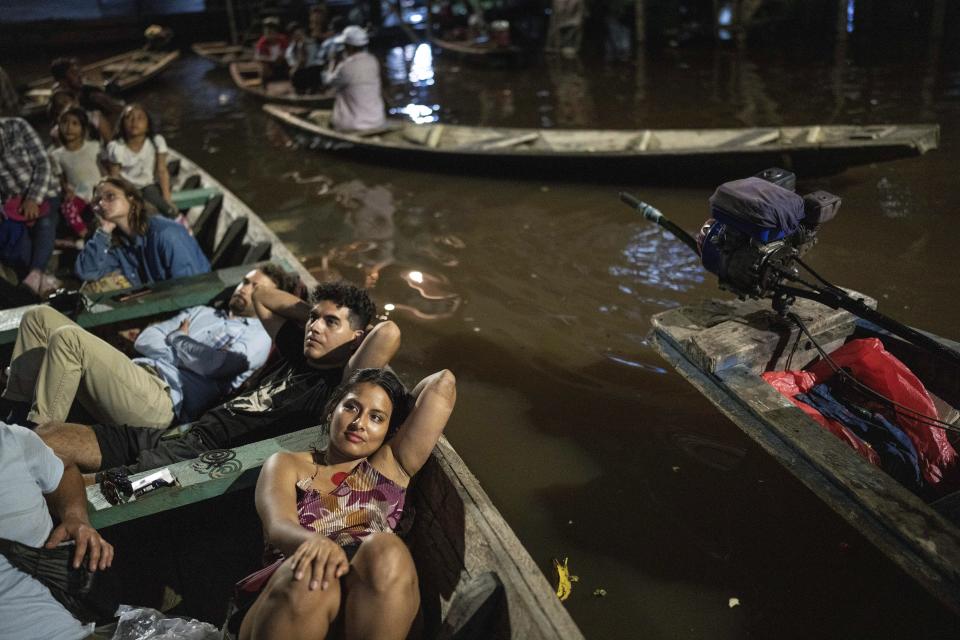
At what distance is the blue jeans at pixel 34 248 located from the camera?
5.22 metres

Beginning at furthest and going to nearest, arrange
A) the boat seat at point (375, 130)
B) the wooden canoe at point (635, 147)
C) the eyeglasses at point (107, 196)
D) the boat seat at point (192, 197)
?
the boat seat at point (375, 130) < the wooden canoe at point (635, 147) < the boat seat at point (192, 197) < the eyeglasses at point (107, 196)

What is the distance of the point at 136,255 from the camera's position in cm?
455

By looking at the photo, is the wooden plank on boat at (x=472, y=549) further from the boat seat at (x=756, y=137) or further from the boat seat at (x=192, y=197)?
the boat seat at (x=756, y=137)

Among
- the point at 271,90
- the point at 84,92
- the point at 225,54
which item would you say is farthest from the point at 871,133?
the point at 225,54

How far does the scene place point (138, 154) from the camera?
19.5 feet

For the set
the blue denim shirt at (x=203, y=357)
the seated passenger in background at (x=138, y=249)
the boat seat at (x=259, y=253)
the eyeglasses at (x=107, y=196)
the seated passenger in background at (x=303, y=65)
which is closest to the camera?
the blue denim shirt at (x=203, y=357)

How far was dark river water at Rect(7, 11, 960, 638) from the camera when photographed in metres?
3.00

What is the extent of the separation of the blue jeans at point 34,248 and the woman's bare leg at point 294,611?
4215 millimetres

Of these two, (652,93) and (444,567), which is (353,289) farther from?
(652,93)

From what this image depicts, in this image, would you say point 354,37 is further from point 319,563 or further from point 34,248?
point 319,563

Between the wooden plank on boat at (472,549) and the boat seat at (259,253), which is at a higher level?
the boat seat at (259,253)

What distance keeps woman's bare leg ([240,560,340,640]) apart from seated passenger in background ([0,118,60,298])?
3.96 m

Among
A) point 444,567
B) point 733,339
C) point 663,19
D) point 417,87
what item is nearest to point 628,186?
point 733,339

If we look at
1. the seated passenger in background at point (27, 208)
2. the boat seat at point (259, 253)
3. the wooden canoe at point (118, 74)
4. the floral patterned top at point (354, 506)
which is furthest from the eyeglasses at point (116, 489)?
the wooden canoe at point (118, 74)
